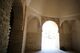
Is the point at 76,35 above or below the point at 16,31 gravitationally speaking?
below

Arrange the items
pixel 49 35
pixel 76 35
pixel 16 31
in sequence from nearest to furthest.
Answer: pixel 16 31 → pixel 76 35 → pixel 49 35

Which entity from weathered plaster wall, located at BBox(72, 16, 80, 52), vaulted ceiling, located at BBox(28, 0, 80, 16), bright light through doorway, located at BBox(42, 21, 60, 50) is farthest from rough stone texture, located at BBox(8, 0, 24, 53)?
bright light through doorway, located at BBox(42, 21, 60, 50)

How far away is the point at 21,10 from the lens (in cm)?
567

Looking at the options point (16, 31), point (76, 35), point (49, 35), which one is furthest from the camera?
point (49, 35)

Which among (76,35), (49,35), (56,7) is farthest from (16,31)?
(49,35)

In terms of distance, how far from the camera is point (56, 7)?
9914 millimetres

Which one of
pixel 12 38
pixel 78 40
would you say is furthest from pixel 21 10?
pixel 78 40

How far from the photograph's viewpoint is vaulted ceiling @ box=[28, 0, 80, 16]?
29.8 ft

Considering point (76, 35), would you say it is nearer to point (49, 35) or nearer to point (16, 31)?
point (49, 35)

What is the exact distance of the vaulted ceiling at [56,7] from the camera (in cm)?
909

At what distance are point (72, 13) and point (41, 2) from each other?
126 inches

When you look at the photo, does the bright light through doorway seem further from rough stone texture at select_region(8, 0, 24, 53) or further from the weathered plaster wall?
rough stone texture at select_region(8, 0, 24, 53)

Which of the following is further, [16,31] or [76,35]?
[76,35]

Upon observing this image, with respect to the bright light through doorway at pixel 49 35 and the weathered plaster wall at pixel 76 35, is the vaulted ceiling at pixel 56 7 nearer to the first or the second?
the weathered plaster wall at pixel 76 35
